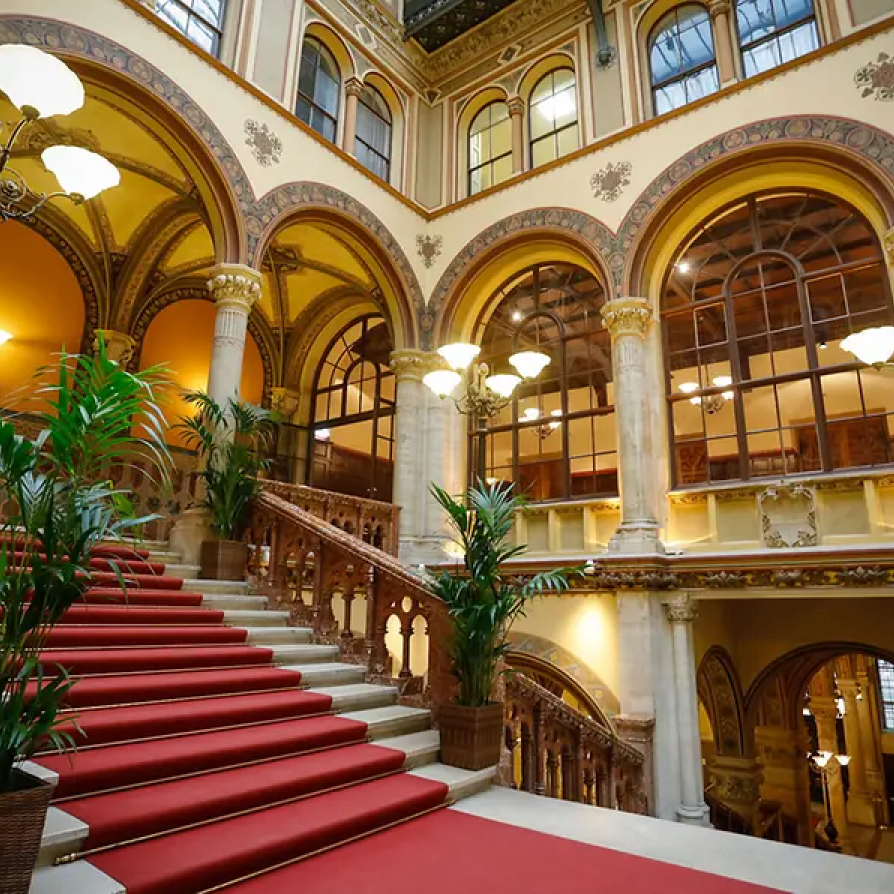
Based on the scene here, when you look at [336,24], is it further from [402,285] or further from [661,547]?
[661,547]

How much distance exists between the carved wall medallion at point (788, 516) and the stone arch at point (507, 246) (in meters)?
3.52

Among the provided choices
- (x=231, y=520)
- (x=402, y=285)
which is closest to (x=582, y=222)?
(x=402, y=285)

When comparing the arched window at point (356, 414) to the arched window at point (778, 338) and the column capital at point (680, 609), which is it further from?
the column capital at point (680, 609)

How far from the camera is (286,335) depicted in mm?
13727

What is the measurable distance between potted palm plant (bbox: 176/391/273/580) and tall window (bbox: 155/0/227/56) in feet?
15.7

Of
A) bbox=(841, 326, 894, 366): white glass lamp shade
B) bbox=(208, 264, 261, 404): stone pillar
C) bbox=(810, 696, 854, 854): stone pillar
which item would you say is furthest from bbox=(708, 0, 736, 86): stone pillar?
bbox=(810, 696, 854, 854): stone pillar

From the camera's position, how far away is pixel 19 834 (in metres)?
1.97

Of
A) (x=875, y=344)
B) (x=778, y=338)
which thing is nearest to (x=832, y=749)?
(x=778, y=338)

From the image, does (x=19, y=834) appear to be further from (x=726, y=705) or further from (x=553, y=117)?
(x=553, y=117)

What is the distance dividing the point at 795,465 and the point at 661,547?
75.1 inches

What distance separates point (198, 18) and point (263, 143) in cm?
179

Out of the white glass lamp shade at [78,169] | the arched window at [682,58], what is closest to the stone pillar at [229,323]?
the white glass lamp shade at [78,169]

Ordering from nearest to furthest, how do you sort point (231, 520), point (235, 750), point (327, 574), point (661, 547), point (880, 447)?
point (235, 750), point (327, 574), point (231, 520), point (880, 447), point (661, 547)

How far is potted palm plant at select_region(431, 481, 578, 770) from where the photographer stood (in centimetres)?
387
